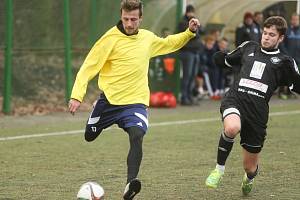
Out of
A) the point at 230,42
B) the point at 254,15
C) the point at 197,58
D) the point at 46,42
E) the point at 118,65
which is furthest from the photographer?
the point at 230,42

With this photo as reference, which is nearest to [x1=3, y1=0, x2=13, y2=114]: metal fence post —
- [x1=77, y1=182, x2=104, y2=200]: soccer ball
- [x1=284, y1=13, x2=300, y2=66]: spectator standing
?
[x1=284, y1=13, x2=300, y2=66]: spectator standing

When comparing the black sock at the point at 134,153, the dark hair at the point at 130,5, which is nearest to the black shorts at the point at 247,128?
the black sock at the point at 134,153

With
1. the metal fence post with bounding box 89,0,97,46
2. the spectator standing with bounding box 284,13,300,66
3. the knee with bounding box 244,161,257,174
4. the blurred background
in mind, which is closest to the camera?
the knee with bounding box 244,161,257,174

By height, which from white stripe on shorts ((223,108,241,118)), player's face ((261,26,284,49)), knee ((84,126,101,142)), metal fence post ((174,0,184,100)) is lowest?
metal fence post ((174,0,184,100))

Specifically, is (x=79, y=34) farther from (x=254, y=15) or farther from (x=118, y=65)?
(x=118, y=65)

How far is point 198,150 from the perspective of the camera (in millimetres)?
11297

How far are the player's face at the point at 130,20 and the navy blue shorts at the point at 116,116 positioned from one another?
2.30ft

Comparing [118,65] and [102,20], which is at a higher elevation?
[118,65]

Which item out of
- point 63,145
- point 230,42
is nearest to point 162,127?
point 63,145

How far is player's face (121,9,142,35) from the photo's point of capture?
7.83 m

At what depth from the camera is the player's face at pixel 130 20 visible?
7.83 m

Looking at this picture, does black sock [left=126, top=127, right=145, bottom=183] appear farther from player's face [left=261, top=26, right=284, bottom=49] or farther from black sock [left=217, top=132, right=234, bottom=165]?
player's face [left=261, top=26, right=284, bottom=49]

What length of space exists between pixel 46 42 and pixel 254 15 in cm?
563

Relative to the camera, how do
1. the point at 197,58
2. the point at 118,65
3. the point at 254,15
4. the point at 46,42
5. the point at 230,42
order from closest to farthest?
the point at 118,65
the point at 46,42
the point at 197,58
the point at 254,15
the point at 230,42
